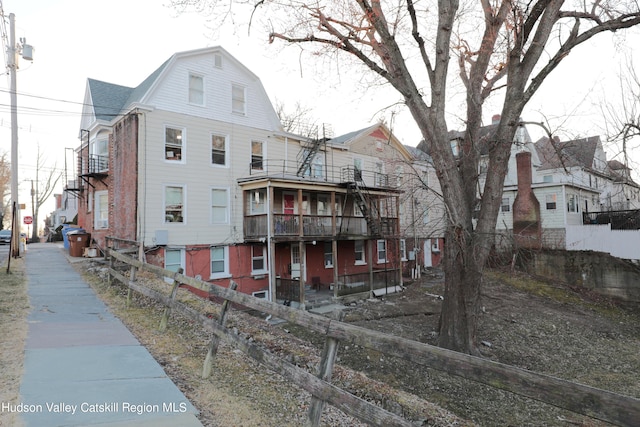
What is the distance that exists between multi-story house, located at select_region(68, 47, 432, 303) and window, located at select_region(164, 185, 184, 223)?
44 millimetres

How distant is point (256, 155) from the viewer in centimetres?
1944

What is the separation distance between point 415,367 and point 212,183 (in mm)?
12153

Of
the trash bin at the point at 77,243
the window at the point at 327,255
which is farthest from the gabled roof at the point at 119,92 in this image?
the window at the point at 327,255

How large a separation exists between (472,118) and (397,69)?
109 inches

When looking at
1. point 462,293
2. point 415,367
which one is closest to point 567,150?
point 462,293

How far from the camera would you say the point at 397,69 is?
1029 centimetres

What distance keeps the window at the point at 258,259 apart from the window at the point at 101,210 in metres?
7.28

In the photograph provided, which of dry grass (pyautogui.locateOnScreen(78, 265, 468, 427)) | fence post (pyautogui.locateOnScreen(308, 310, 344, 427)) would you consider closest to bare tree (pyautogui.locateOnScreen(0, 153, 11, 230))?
dry grass (pyautogui.locateOnScreen(78, 265, 468, 427))

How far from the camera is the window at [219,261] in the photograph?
1764 cm

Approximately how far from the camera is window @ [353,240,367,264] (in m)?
24.2

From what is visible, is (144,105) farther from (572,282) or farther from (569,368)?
(572,282)

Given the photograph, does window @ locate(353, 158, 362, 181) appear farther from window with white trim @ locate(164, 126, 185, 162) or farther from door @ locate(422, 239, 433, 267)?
window with white trim @ locate(164, 126, 185, 162)

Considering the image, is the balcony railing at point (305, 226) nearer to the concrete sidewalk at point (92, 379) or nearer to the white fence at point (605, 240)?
the concrete sidewalk at point (92, 379)

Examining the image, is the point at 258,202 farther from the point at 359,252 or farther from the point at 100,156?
the point at 359,252
